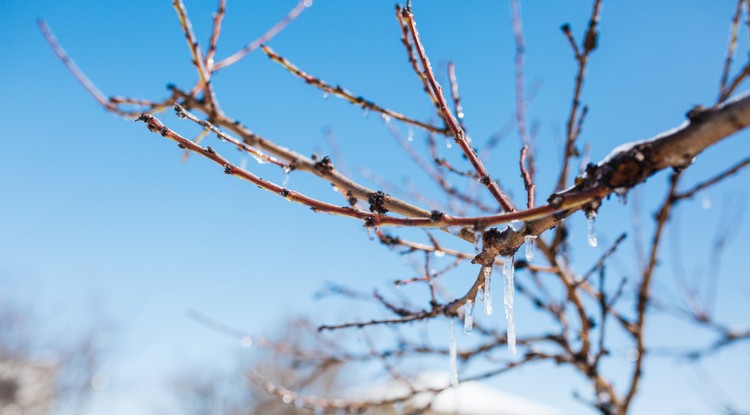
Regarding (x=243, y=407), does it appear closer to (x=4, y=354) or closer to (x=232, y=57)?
(x=4, y=354)

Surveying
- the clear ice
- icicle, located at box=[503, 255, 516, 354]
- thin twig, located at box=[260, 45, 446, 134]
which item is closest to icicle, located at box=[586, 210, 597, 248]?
the clear ice

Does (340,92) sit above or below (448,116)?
above

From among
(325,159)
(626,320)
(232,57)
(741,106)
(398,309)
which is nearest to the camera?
(741,106)

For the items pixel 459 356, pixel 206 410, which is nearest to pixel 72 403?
pixel 206 410

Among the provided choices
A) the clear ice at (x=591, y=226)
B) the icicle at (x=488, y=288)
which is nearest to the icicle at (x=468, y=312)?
the icicle at (x=488, y=288)

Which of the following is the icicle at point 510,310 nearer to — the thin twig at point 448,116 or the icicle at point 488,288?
the icicle at point 488,288

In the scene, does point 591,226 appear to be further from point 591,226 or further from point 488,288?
point 488,288

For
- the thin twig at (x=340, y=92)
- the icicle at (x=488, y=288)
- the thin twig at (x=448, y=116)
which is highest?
the thin twig at (x=340, y=92)

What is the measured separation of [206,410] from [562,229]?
25234mm

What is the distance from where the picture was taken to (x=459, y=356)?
252 centimetres

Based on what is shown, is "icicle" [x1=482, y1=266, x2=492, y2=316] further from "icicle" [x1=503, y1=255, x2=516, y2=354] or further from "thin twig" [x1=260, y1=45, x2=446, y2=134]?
"thin twig" [x1=260, y1=45, x2=446, y2=134]

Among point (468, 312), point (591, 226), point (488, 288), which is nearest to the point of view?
point (591, 226)

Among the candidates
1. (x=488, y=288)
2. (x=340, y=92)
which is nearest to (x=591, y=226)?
(x=488, y=288)

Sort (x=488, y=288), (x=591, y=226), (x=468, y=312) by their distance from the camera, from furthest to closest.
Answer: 1. (x=468, y=312)
2. (x=488, y=288)
3. (x=591, y=226)
